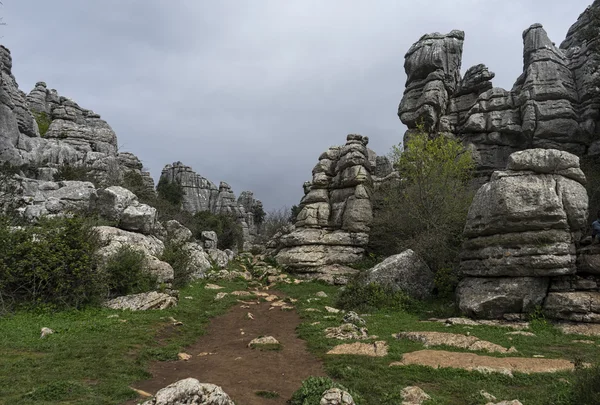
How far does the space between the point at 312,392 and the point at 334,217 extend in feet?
103

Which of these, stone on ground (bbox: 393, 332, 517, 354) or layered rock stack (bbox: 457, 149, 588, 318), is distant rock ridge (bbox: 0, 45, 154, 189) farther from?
layered rock stack (bbox: 457, 149, 588, 318)

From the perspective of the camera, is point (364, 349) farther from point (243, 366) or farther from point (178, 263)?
point (178, 263)

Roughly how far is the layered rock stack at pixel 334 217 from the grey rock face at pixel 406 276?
819 centimetres

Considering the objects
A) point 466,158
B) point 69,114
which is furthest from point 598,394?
point 69,114

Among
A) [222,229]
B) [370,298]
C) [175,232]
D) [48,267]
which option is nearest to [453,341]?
[370,298]

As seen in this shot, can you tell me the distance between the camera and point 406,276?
22.7 meters

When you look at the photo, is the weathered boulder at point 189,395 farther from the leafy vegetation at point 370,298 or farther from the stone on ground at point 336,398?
the leafy vegetation at point 370,298

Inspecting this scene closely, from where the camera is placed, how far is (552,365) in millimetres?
9805

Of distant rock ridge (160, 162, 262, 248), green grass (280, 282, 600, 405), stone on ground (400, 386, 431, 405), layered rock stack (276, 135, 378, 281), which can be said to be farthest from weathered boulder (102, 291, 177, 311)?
distant rock ridge (160, 162, 262, 248)

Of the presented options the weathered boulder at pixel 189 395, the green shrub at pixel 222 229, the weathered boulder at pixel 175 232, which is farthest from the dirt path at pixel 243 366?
the green shrub at pixel 222 229

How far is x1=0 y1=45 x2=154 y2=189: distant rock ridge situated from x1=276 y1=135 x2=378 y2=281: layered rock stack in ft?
76.4

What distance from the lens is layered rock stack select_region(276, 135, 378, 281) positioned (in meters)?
34.1

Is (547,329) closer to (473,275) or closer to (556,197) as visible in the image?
(473,275)

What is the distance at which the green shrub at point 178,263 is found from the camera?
950 inches
